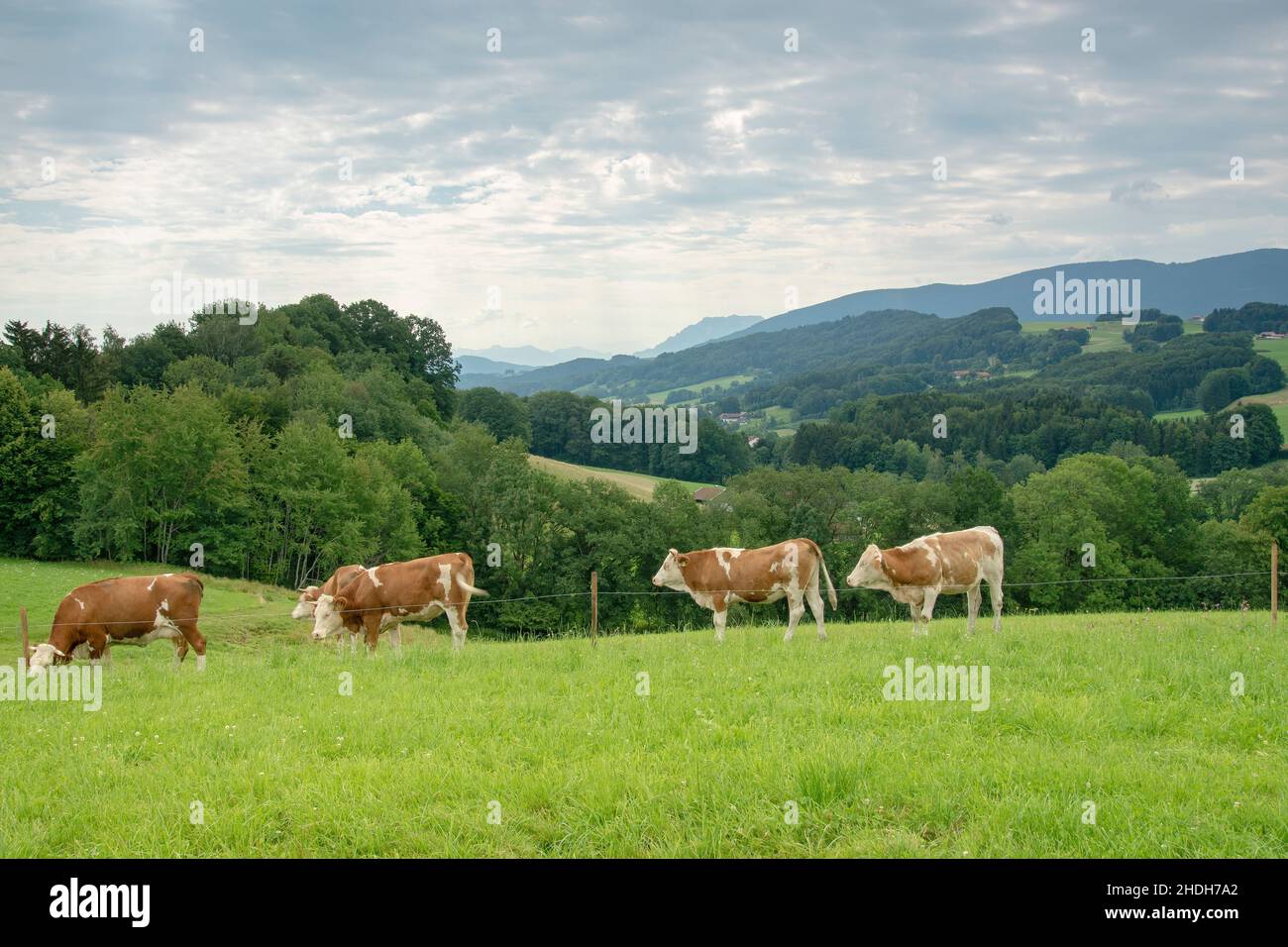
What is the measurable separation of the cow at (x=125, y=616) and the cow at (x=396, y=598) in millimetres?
2384

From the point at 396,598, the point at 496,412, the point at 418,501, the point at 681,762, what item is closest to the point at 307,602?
the point at 396,598

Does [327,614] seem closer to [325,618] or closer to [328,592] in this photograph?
[325,618]

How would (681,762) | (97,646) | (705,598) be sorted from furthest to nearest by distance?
(705,598)
(97,646)
(681,762)

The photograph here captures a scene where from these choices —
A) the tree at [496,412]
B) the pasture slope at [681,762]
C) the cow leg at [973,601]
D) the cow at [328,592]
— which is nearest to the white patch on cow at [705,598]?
the cow leg at [973,601]

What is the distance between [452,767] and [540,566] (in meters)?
55.5

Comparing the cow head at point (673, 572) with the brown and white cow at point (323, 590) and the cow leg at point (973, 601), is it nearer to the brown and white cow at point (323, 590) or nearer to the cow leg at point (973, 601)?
the cow leg at point (973, 601)

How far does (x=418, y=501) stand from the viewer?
6881cm

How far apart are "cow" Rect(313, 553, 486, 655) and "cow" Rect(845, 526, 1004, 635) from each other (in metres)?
7.47

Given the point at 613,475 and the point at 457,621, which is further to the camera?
the point at 613,475

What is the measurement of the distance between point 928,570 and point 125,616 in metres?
14.9

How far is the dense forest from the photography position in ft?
176

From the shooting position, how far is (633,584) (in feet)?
206

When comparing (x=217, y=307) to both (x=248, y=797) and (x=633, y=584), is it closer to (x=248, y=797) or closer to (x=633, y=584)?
(x=633, y=584)

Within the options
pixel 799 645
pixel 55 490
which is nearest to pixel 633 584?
pixel 55 490
